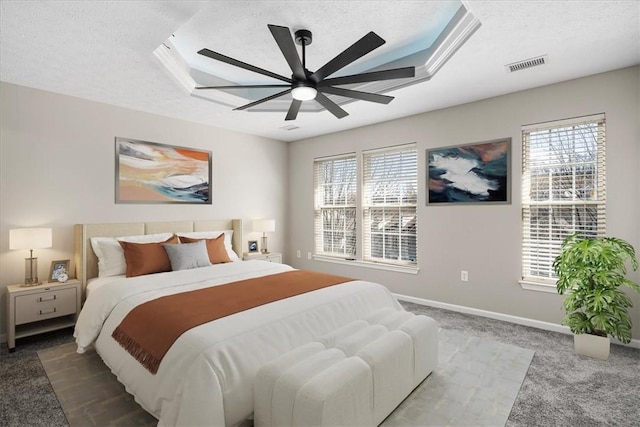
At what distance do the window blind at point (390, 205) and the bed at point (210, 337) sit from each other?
1.75 metres

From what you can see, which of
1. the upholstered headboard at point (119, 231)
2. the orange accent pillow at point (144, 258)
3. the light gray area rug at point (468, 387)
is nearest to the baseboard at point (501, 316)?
the light gray area rug at point (468, 387)

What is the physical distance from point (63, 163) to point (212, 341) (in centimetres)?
315

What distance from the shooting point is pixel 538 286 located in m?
3.54

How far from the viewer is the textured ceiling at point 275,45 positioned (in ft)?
7.32

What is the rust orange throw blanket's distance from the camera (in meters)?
2.02

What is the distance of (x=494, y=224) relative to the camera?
3.84m

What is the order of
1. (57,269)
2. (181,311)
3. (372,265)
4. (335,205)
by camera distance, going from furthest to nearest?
(335,205)
(372,265)
(57,269)
(181,311)

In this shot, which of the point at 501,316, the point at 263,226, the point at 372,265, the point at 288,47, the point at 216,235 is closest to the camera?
the point at 288,47

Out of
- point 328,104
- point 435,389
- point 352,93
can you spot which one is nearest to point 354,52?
point 352,93

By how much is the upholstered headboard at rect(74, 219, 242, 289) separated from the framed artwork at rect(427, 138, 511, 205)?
295 centimetres

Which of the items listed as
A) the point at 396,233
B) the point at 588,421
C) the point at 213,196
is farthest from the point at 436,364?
the point at 213,196

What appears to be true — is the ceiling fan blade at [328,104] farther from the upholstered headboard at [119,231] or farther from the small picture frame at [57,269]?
the small picture frame at [57,269]

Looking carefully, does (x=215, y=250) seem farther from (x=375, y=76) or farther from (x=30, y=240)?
(x=375, y=76)

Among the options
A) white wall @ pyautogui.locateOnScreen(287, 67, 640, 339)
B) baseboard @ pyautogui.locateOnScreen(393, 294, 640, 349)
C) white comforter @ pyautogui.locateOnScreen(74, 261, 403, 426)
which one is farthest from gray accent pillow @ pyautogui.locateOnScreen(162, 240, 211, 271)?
baseboard @ pyautogui.locateOnScreen(393, 294, 640, 349)
